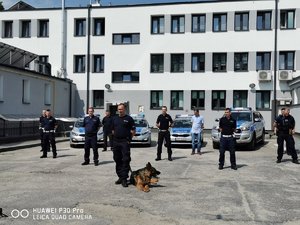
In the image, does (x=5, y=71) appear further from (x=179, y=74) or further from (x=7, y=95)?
(x=179, y=74)

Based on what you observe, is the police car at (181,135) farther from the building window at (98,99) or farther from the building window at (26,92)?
the building window at (98,99)

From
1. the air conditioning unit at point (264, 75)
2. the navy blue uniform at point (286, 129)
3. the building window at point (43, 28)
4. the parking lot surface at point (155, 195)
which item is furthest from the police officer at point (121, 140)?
the building window at point (43, 28)

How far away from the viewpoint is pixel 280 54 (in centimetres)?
3400

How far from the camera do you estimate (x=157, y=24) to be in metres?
36.4

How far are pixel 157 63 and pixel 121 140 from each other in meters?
26.7

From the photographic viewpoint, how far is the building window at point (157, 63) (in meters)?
35.9

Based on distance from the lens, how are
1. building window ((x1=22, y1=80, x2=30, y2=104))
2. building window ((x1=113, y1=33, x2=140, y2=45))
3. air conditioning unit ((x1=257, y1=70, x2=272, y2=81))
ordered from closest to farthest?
building window ((x1=22, y1=80, x2=30, y2=104)) < air conditioning unit ((x1=257, y1=70, x2=272, y2=81)) < building window ((x1=113, y1=33, x2=140, y2=45))

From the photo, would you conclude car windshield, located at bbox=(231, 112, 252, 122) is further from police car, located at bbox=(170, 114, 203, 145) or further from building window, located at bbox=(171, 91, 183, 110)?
building window, located at bbox=(171, 91, 183, 110)

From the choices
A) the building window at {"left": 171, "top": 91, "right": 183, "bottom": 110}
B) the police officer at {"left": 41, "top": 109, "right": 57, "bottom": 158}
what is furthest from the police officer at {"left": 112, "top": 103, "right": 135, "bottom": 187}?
the building window at {"left": 171, "top": 91, "right": 183, "bottom": 110}

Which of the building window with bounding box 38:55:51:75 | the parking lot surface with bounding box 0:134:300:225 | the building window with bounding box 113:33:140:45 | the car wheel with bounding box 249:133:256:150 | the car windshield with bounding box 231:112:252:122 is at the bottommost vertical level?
the parking lot surface with bounding box 0:134:300:225

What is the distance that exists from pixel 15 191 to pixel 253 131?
43.0ft

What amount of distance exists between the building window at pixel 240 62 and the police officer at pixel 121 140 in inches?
1018

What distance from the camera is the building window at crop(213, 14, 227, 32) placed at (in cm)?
3478

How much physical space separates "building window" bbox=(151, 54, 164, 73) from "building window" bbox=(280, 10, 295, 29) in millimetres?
10398
